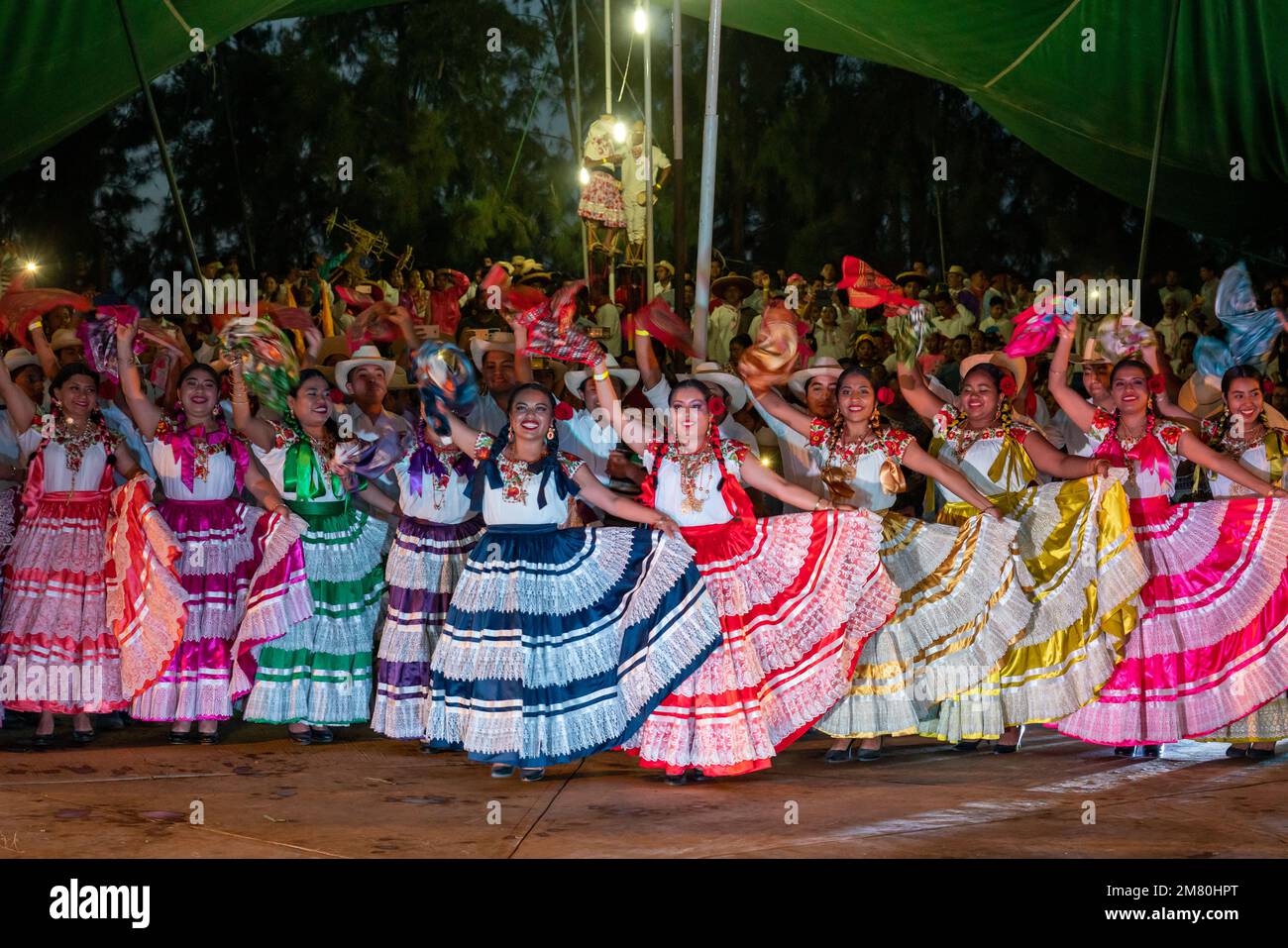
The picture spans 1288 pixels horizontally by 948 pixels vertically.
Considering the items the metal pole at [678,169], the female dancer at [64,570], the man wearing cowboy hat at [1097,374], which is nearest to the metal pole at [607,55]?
the metal pole at [678,169]

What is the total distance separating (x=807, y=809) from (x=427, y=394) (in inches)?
88.3

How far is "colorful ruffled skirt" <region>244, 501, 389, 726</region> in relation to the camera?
657cm

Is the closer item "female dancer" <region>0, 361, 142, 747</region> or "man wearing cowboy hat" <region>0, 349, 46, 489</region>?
"female dancer" <region>0, 361, 142, 747</region>

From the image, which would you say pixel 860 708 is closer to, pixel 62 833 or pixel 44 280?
pixel 62 833

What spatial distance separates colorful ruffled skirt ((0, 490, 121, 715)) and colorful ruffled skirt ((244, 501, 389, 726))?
691 millimetres

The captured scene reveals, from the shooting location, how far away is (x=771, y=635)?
19.7 feet

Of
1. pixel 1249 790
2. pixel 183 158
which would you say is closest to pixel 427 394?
pixel 1249 790

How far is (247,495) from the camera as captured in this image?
7.42m

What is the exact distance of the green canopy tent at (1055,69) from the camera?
8.67 meters

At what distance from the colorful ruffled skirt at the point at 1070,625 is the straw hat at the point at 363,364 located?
2795 millimetres

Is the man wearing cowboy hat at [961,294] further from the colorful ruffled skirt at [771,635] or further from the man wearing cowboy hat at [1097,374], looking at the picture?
the colorful ruffled skirt at [771,635]

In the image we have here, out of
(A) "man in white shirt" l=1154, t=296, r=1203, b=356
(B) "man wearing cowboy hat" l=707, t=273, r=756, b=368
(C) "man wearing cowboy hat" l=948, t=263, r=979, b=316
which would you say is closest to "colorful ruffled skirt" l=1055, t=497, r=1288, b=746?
(A) "man in white shirt" l=1154, t=296, r=1203, b=356

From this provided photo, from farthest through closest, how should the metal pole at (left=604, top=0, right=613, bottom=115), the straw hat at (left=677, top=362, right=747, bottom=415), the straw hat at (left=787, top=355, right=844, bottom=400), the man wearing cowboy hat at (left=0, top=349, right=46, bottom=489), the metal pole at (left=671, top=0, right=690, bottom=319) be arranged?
the metal pole at (left=604, top=0, right=613, bottom=115) → the metal pole at (left=671, top=0, right=690, bottom=319) → the straw hat at (left=677, top=362, right=747, bottom=415) → the straw hat at (left=787, top=355, right=844, bottom=400) → the man wearing cowboy hat at (left=0, top=349, right=46, bottom=489)

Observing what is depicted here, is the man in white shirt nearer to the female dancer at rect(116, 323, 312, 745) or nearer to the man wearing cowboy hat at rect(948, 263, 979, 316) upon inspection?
the man wearing cowboy hat at rect(948, 263, 979, 316)
